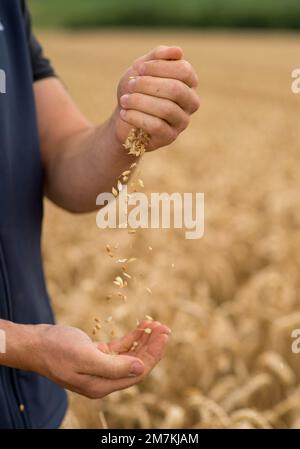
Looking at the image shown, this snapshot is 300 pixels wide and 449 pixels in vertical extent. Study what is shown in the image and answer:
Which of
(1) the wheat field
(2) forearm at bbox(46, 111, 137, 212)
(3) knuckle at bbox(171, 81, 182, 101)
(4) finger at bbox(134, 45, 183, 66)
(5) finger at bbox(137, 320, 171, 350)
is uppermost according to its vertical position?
(4) finger at bbox(134, 45, 183, 66)

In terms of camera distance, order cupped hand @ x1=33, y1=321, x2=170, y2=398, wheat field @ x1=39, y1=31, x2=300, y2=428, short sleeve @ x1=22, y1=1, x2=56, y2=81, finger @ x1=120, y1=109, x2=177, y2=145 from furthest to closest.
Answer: wheat field @ x1=39, y1=31, x2=300, y2=428
short sleeve @ x1=22, y1=1, x2=56, y2=81
finger @ x1=120, y1=109, x2=177, y2=145
cupped hand @ x1=33, y1=321, x2=170, y2=398

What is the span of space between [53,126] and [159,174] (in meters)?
4.87

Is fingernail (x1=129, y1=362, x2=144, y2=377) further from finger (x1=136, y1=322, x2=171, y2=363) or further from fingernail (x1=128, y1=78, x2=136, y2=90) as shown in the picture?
fingernail (x1=128, y1=78, x2=136, y2=90)

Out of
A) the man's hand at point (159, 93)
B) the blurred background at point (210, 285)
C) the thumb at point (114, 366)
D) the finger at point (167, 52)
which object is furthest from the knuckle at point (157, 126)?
the thumb at point (114, 366)

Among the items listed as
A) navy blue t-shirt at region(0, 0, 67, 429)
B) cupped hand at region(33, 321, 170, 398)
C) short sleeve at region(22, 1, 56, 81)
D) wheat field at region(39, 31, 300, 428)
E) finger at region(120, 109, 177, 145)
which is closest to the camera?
cupped hand at region(33, 321, 170, 398)

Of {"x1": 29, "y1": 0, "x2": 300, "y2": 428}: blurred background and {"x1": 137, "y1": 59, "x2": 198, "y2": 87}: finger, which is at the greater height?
{"x1": 137, "y1": 59, "x2": 198, "y2": 87}: finger

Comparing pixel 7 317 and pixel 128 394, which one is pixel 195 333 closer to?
pixel 128 394

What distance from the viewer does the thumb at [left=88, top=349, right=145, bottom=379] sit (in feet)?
4.40

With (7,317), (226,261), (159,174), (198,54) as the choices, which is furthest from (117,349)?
(198,54)

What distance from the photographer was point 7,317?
1.63 meters

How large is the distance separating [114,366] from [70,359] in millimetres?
75

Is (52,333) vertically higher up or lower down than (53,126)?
lower down

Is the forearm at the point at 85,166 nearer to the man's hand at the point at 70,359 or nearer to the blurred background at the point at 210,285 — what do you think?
the blurred background at the point at 210,285

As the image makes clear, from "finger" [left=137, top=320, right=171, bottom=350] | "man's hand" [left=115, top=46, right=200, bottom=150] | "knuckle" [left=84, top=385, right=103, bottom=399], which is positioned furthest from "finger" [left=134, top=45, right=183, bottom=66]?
"knuckle" [left=84, top=385, right=103, bottom=399]
